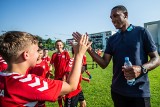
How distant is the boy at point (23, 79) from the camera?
225 cm

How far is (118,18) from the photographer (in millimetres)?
3607

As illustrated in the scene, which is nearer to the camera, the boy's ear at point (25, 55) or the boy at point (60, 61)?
the boy's ear at point (25, 55)

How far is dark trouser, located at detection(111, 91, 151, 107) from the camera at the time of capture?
3299mm

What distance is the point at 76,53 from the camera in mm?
2541

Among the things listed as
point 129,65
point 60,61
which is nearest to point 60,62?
point 60,61

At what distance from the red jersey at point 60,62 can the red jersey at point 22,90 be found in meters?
5.33

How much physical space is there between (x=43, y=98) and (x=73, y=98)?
3.86 meters

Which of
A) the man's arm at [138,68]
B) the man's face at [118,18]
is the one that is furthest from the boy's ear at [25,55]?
the man's face at [118,18]

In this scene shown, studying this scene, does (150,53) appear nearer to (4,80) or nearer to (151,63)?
(151,63)

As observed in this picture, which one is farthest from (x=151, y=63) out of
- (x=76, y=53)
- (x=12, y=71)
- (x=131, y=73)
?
(x=12, y=71)

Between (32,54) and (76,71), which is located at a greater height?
(32,54)

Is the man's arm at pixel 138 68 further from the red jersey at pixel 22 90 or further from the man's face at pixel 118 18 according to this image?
the red jersey at pixel 22 90

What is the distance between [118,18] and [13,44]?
186 centimetres

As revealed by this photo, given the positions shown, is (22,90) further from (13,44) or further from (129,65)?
(129,65)
